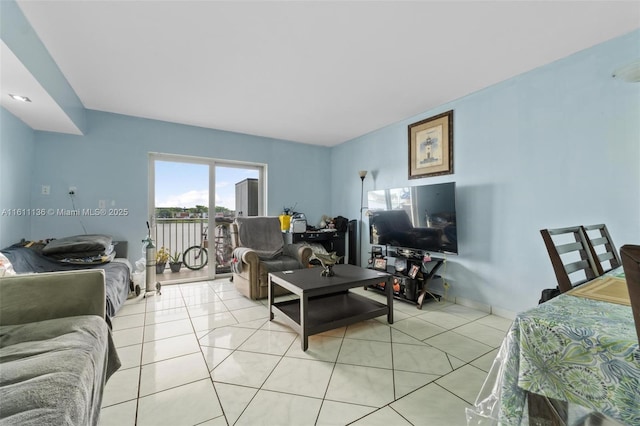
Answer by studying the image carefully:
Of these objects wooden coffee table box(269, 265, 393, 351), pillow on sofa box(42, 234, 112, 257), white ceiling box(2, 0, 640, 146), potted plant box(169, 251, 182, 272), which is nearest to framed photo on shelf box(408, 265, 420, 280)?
wooden coffee table box(269, 265, 393, 351)

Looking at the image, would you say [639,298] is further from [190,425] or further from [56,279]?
[56,279]

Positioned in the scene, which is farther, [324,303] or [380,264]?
[380,264]

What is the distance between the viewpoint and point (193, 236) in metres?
4.62

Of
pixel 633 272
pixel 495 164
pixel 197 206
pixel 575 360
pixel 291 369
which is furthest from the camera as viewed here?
pixel 197 206

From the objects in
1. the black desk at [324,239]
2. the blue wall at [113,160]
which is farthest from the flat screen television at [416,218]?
the blue wall at [113,160]

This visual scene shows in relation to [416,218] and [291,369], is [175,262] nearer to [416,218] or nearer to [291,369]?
[291,369]

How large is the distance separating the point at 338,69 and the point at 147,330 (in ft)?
9.62

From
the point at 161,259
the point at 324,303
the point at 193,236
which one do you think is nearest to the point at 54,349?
the point at 324,303

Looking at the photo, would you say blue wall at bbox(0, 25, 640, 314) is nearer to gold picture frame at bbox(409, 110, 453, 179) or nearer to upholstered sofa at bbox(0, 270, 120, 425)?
gold picture frame at bbox(409, 110, 453, 179)

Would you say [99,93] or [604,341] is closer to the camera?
[604,341]

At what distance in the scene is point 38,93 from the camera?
7.26ft

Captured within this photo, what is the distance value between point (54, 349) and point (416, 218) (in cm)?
313

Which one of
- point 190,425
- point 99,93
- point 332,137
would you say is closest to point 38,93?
point 99,93

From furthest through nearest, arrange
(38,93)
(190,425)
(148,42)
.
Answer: (38,93)
(148,42)
(190,425)
